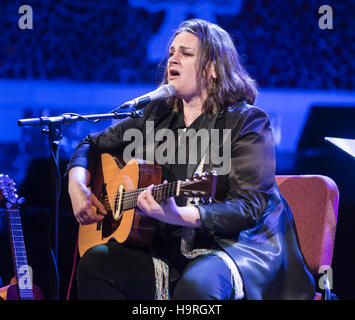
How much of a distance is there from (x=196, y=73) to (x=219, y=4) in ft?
6.10

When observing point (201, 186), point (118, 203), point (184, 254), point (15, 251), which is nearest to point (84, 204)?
point (118, 203)

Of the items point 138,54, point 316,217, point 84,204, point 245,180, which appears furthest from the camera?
point 138,54

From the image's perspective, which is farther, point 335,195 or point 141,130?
point 141,130

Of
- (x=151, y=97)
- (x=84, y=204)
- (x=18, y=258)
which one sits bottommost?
(x=18, y=258)

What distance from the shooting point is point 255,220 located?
66.7 inches

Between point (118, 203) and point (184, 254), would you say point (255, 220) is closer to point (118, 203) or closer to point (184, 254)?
point (184, 254)

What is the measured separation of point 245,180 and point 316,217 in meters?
0.50

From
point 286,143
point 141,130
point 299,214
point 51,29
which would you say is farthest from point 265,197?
point 51,29

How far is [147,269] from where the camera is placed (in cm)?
187

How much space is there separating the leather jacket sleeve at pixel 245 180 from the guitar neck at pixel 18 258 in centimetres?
110

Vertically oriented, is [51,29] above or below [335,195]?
above

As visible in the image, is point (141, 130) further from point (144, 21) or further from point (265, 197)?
point (144, 21)

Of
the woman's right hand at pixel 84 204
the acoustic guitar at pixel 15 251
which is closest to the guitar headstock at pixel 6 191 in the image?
the acoustic guitar at pixel 15 251

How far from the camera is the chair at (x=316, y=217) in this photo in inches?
76.9
